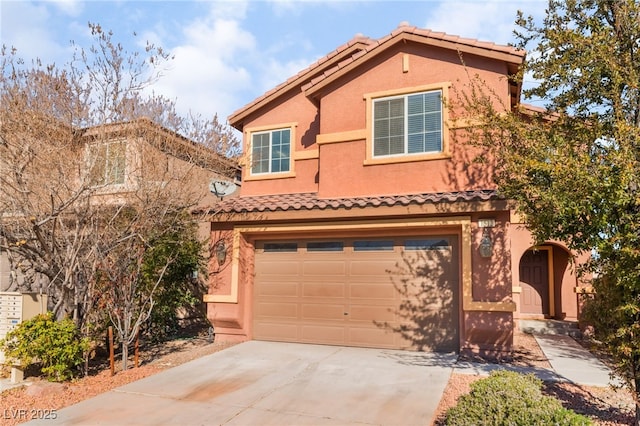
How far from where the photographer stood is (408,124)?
1034 cm

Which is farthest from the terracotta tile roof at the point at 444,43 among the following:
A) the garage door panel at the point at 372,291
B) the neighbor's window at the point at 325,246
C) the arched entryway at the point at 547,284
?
the arched entryway at the point at 547,284

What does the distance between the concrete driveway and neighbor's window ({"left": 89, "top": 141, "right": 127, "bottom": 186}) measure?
394 cm

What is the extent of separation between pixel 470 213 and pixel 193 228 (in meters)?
7.20

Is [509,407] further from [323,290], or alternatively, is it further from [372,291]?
[323,290]

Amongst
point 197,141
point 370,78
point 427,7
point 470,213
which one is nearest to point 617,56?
point 470,213

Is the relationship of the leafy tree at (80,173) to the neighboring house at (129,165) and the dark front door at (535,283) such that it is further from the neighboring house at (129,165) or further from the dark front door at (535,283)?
the dark front door at (535,283)

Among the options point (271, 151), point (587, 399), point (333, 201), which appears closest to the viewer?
point (587, 399)

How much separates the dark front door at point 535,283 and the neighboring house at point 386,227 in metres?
5.82

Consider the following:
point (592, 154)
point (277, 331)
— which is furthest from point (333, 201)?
point (592, 154)

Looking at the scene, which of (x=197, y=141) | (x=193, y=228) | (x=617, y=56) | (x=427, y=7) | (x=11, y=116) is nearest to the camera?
(x=617, y=56)

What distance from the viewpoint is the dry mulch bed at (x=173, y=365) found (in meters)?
5.94

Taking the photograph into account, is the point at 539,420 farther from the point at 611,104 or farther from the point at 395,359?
the point at 395,359

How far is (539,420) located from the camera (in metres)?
4.05

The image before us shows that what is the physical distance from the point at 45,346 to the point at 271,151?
764cm
